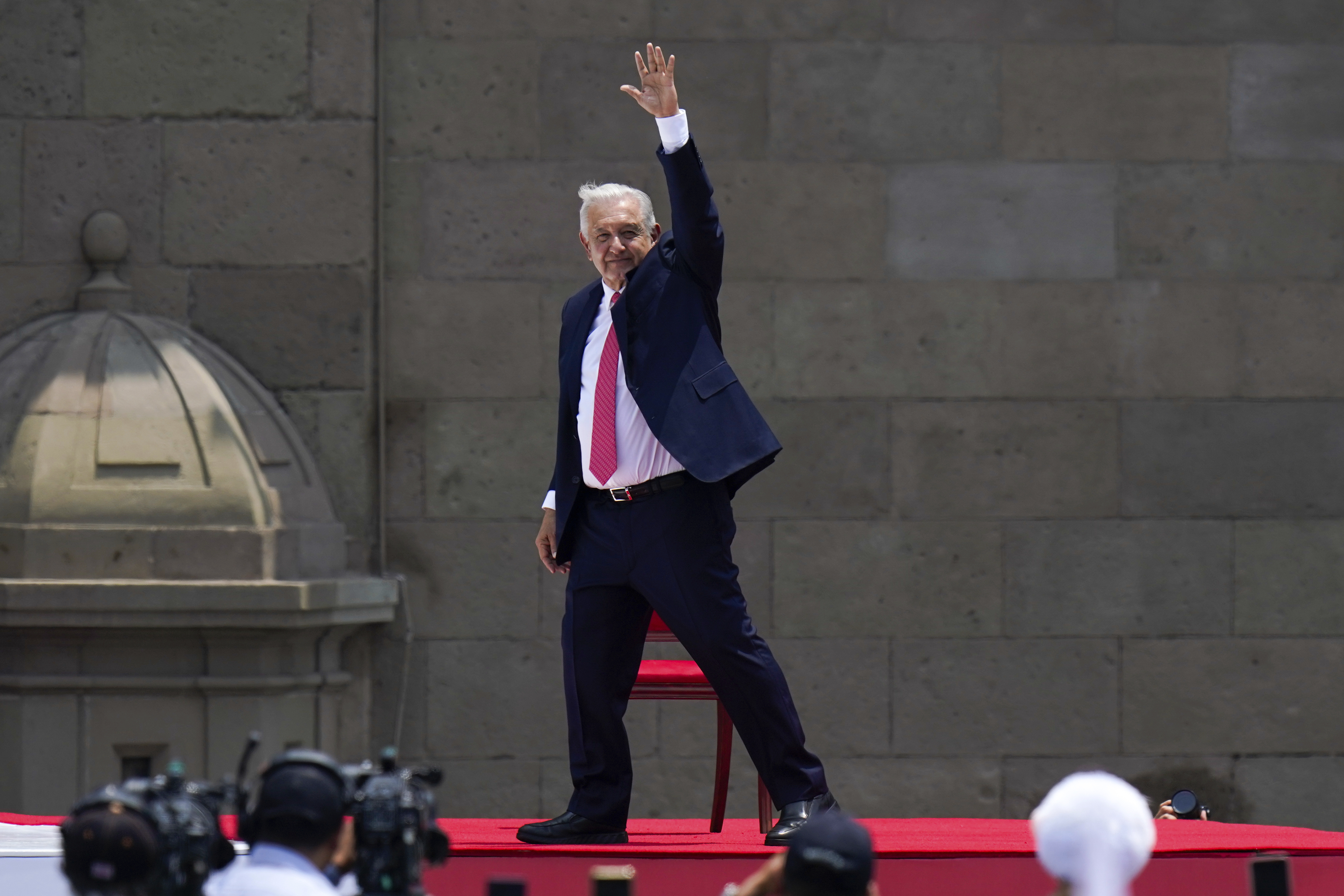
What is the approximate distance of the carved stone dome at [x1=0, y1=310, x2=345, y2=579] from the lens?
5902 mm

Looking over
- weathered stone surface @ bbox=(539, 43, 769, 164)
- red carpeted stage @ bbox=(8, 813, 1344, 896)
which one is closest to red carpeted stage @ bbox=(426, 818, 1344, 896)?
red carpeted stage @ bbox=(8, 813, 1344, 896)

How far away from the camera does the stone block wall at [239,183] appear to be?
6410 millimetres

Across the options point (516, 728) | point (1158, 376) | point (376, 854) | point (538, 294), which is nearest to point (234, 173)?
point (538, 294)

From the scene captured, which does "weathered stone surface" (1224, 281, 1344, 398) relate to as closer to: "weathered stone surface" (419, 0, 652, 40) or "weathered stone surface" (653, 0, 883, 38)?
"weathered stone surface" (653, 0, 883, 38)

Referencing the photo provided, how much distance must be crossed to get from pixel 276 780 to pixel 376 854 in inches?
9.3

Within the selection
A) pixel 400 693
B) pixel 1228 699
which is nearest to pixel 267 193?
pixel 400 693

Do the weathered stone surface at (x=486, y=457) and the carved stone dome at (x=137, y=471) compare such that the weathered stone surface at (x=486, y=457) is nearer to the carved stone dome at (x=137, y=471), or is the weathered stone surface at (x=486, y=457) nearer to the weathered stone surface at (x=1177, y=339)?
the carved stone dome at (x=137, y=471)

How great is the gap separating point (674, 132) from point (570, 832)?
5.18 feet

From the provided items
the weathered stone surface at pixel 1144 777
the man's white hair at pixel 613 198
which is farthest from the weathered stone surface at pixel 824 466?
the man's white hair at pixel 613 198

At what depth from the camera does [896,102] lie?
21.4ft

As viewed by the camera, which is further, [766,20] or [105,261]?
[766,20]

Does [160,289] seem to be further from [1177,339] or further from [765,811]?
[1177,339]

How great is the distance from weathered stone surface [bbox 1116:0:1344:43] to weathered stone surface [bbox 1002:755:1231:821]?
2663mm

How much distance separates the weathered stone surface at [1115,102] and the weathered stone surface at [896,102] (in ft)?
0.42
